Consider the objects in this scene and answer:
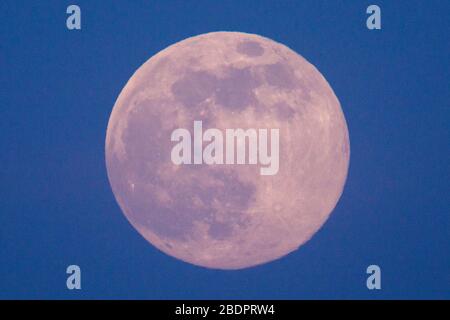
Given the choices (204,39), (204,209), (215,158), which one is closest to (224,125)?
(215,158)

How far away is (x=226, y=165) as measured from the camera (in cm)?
689

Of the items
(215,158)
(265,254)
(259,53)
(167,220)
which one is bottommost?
(265,254)

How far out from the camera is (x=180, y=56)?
7.70 metres

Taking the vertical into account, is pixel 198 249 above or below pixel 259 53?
below

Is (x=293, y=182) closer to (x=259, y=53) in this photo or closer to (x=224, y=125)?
(x=224, y=125)

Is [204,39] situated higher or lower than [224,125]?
higher

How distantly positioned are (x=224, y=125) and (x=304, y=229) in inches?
75.4

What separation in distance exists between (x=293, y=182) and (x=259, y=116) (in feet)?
3.12

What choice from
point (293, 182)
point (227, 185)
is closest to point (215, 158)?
point (227, 185)

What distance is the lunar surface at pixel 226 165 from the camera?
6973mm

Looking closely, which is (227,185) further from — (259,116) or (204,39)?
(204,39)

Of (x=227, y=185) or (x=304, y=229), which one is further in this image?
(x=304, y=229)

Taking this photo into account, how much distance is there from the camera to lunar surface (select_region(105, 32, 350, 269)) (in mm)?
6973

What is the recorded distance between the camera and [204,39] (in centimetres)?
790
